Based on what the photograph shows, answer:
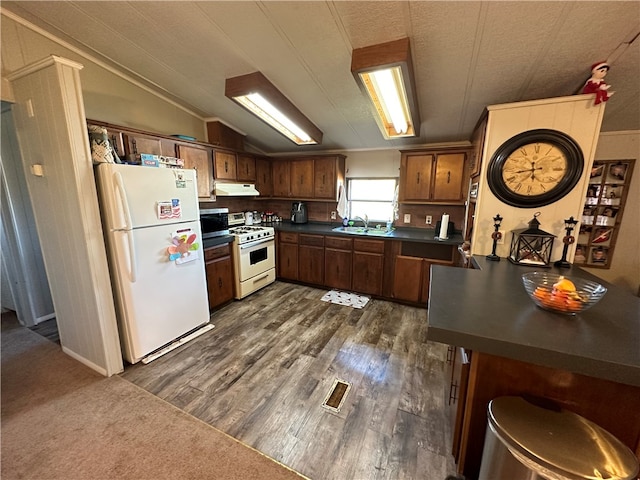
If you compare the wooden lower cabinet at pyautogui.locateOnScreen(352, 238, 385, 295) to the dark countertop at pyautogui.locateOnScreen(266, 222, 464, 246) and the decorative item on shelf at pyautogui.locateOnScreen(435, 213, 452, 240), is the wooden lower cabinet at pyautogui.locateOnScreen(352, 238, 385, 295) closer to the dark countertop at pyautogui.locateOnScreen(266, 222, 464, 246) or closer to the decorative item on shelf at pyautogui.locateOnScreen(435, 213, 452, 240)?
the dark countertop at pyautogui.locateOnScreen(266, 222, 464, 246)

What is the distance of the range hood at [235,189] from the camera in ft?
11.2

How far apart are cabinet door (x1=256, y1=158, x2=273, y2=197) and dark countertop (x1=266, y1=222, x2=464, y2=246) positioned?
0.60m

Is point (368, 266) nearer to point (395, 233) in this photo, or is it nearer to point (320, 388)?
point (395, 233)

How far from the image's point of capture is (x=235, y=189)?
360 centimetres

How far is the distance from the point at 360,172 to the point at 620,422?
11.8 feet

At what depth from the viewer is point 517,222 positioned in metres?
2.06

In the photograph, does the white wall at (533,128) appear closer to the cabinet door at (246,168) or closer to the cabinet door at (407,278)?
the cabinet door at (407,278)

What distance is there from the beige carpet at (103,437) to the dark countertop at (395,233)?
2.58 m

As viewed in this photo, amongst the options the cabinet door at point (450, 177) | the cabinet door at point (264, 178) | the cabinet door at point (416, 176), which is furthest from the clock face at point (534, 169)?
the cabinet door at point (264, 178)

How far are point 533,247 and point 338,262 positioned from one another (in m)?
2.25

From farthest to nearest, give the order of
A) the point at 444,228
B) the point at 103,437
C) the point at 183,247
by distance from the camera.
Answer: the point at 444,228
the point at 183,247
the point at 103,437

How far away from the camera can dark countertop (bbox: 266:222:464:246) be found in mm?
3098

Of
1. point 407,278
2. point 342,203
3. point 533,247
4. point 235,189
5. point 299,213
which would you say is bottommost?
point 407,278

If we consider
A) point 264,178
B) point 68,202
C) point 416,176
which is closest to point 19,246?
point 68,202
